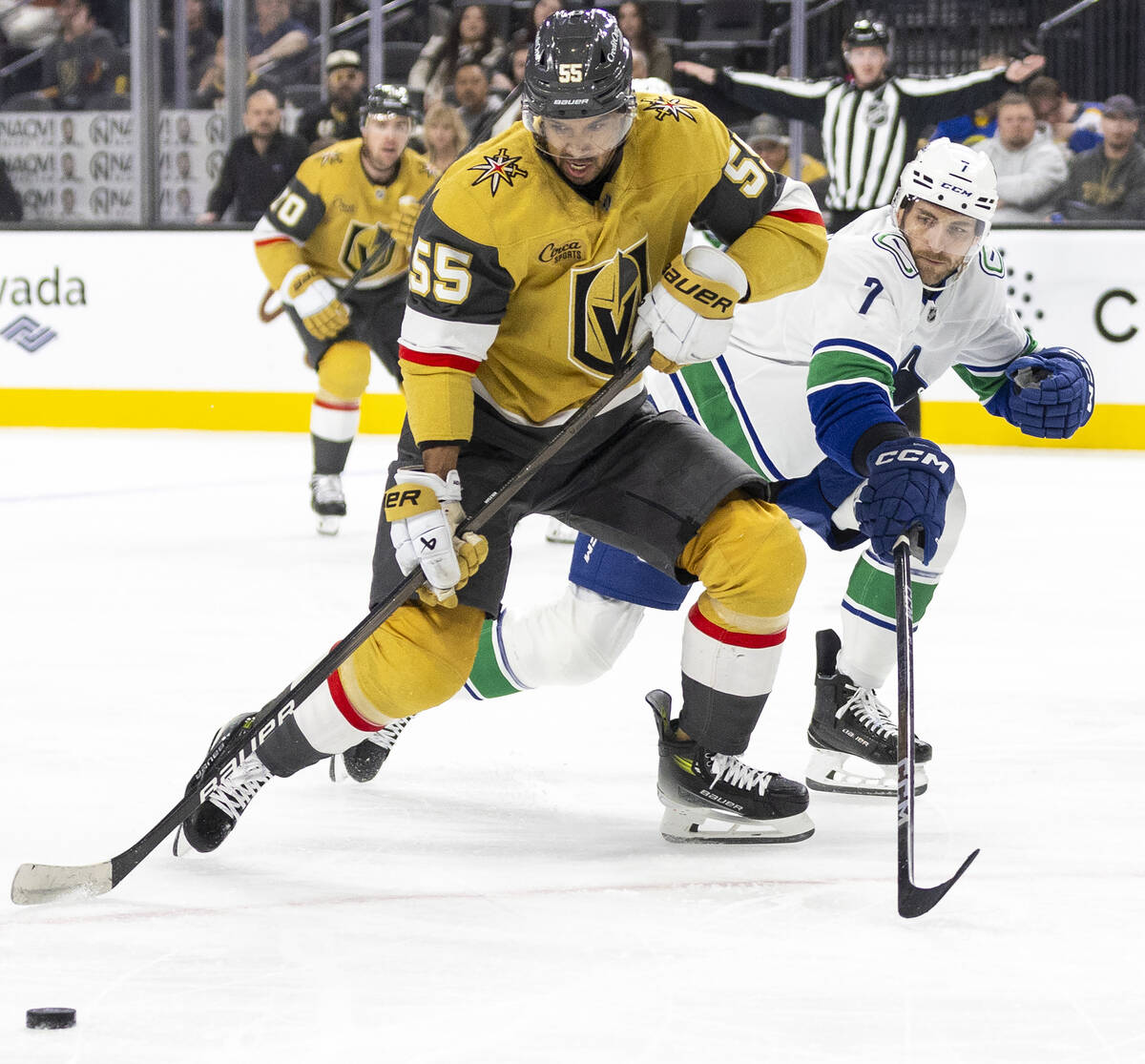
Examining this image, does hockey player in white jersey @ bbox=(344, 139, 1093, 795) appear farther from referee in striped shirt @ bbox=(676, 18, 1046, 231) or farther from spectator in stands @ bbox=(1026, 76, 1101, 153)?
spectator in stands @ bbox=(1026, 76, 1101, 153)

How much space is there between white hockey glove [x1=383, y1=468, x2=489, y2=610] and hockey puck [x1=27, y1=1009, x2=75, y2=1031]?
2.24 ft

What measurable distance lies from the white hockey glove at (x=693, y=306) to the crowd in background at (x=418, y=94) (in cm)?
467

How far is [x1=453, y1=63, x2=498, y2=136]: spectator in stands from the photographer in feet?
24.7

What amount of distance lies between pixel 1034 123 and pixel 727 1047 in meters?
6.13

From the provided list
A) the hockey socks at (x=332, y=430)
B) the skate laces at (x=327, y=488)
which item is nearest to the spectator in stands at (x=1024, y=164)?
the hockey socks at (x=332, y=430)

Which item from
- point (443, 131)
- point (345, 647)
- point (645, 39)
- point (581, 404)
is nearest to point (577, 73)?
point (581, 404)

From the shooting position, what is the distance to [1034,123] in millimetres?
7195

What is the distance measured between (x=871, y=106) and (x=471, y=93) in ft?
5.64

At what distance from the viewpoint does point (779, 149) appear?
24.1ft

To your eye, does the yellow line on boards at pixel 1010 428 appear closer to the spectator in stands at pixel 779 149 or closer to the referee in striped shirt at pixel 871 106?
the referee in striped shirt at pixel 871 106

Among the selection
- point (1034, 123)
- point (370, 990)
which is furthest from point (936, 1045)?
point (1034, 123)

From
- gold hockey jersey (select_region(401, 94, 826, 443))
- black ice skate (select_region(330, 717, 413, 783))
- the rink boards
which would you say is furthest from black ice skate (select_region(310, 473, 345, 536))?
gold hockey jersey (select_region(401, 94, 826, 443))

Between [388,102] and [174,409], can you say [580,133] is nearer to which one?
[388,102]

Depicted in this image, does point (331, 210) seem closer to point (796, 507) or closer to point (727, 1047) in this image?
point (796, 507)
